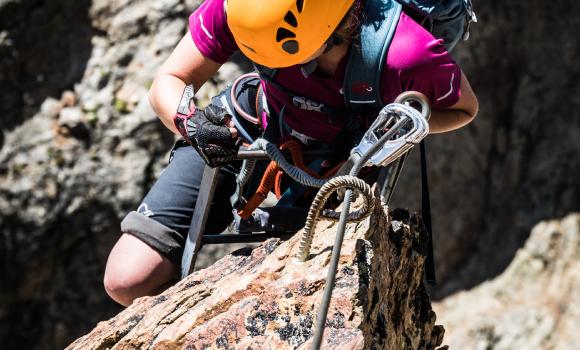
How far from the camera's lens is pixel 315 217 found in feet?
7.50

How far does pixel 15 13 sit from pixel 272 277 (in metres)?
4.49

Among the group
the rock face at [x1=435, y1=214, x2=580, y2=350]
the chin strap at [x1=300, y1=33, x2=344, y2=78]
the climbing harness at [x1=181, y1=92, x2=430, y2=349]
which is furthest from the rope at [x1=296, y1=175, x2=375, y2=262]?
the rock face at [x1=435, y1=214, x2=580, y2=350]

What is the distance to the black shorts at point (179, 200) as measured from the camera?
10.3 feet

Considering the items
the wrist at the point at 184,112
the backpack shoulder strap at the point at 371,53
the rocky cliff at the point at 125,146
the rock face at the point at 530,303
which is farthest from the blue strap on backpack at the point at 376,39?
the rock face at the point at 530,303

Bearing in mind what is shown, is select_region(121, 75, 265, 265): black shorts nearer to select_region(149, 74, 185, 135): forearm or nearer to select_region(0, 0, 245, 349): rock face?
select_region(149, 74, 185, 135): forearm

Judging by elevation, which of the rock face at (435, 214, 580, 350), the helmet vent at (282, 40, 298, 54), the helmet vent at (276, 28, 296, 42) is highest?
the helmet vent at (276, 28, 296, 42)

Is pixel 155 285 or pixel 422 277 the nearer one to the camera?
pixel 422 277

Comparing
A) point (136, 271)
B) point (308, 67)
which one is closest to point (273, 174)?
point (308, 67)

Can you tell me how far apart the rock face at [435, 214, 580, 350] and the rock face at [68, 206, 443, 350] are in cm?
347

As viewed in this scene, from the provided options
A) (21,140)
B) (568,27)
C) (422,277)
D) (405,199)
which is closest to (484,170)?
(405,199)

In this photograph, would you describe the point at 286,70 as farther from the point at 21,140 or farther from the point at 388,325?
the point at 21,140

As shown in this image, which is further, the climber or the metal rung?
the metal rung

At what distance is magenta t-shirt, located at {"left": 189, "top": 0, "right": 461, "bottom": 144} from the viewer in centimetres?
259

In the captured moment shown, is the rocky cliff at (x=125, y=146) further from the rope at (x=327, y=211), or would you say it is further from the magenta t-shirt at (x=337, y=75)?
the rope at (x=327, y=211)
